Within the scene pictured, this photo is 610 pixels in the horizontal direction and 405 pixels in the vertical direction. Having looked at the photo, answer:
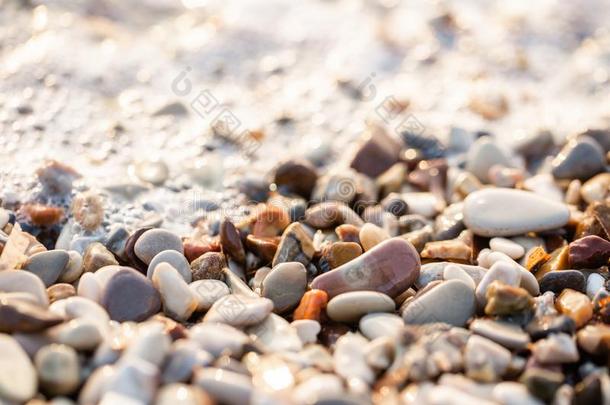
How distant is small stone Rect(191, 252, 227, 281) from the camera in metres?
2.55

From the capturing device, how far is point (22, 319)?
2.00 m

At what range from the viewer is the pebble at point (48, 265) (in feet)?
7.97

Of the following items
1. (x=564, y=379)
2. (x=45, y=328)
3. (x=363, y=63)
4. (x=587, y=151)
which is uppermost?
(x=363, y=63)

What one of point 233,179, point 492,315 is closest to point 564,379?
point 492,315

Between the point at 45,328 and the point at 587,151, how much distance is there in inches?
103

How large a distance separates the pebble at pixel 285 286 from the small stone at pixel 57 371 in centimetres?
77

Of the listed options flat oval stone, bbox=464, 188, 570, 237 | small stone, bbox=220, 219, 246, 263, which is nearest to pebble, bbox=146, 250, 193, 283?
small stone, bbox=220, 219, 246, 263

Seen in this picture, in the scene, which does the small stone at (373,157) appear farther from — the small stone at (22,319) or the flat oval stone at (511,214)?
the small stone at (22,319)

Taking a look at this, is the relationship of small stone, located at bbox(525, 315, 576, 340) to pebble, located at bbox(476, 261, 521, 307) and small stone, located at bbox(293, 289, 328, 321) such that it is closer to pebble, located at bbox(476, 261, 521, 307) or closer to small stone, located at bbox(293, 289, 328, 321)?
pebble, located at bbox(476, 261, 521, 307)

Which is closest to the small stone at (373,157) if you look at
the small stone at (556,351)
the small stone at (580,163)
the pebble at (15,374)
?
the small stone at (580,163)

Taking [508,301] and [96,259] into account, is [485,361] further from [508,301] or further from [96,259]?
[96,259]

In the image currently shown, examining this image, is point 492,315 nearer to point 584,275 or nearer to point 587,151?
point 584,275

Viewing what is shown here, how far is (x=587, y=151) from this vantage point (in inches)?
127

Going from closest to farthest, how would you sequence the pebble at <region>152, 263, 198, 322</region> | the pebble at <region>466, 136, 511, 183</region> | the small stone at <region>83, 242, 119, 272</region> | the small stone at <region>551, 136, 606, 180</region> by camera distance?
the pebble at <region>152, 263, 198, 322</region> < the small stone at <region>83, 242, 119, 272</region> < the small stone at <region>551, 136, 606, 180</region> < the pebble at <region>466, 136, 511, 183</region>
